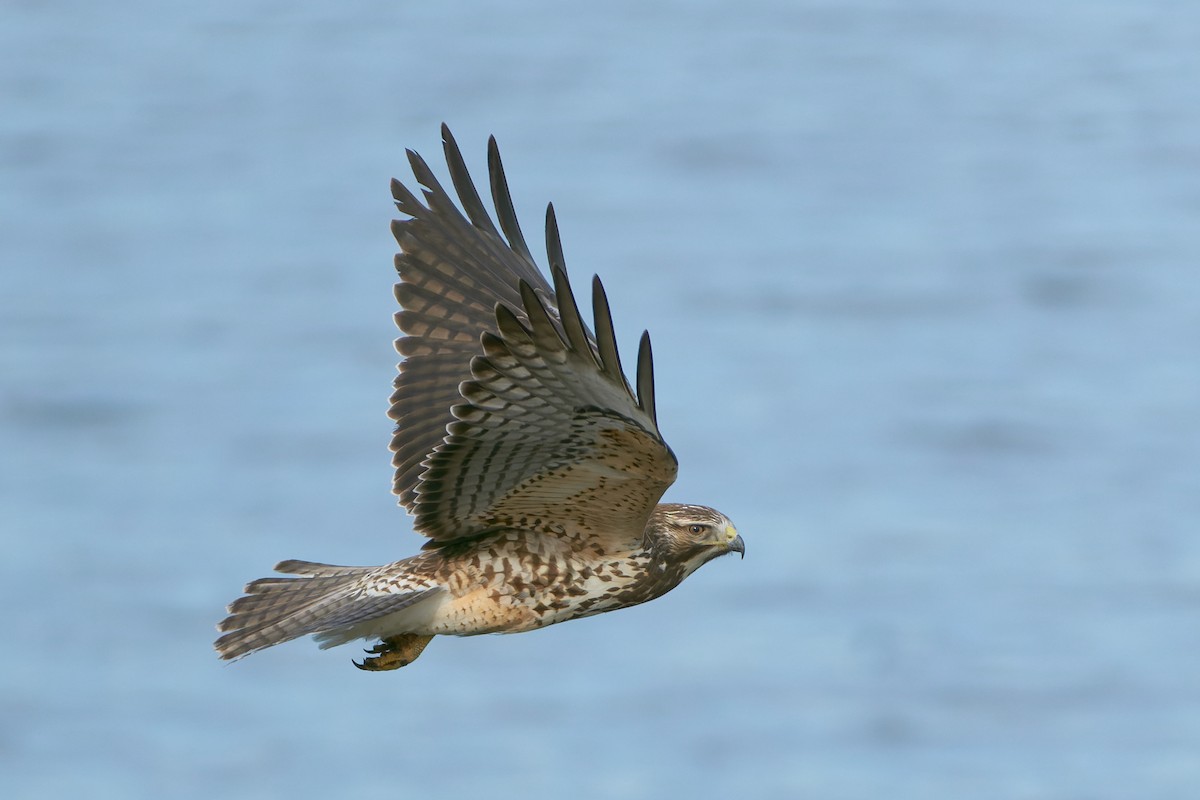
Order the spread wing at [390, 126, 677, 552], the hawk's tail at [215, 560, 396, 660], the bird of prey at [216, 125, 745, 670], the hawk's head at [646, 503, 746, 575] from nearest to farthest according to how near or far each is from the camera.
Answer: the spread wing at [390, 126, 677, 552] < the bird of prey at [216, 125, 745, 670] < the hawk's tail at [215, 560, 396, 660] < the hawk's head at [646, 503, 746, 575]

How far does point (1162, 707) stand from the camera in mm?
48000

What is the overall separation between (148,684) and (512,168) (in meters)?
19.1

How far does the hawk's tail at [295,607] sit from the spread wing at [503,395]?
0.42 meters

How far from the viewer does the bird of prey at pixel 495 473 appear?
920 centimetres

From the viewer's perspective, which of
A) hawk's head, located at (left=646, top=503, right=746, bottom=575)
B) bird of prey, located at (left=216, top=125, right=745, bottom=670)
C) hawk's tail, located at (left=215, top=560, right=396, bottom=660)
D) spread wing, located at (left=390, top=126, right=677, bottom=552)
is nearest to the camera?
spread wing, located at (left=390, top=126, right=677, bottom=552)

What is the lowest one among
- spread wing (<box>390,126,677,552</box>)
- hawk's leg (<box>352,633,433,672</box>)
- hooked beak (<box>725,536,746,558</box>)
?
hawk's leg (<box>352,633,433,672</box>)

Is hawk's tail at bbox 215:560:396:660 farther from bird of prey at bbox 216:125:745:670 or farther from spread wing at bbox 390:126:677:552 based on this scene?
spread wing at bbox 390:126:677:552

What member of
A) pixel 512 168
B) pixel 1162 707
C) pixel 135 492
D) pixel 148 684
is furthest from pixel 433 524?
pixel 512 168

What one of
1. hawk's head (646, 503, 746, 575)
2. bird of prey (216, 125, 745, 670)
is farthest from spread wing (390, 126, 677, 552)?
hawk's head (646, 503, 746, 575)

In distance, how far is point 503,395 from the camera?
30.5 ft

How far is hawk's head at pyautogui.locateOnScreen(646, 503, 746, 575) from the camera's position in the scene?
1032 centimetres

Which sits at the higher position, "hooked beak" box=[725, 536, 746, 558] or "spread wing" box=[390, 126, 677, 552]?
"spread wing" box=[390, 126, 677, 552]

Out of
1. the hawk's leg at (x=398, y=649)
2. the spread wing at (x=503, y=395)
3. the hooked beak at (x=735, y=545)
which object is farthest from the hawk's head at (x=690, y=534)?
the hawk's leg at (x=398, y=649)

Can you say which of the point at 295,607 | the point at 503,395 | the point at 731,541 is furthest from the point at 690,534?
the point at 295,607
